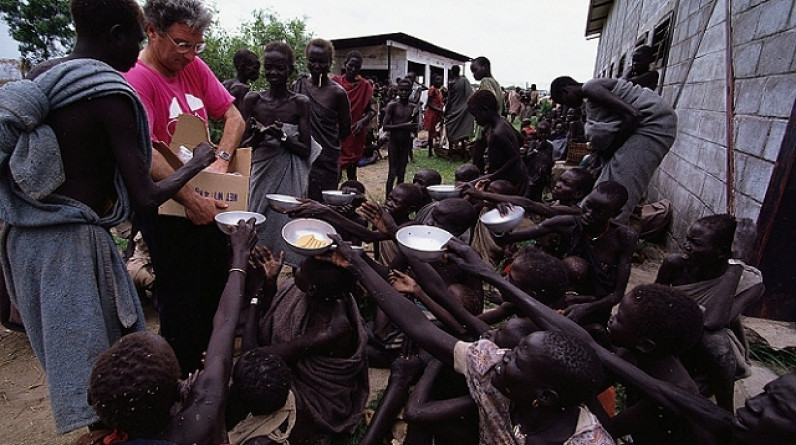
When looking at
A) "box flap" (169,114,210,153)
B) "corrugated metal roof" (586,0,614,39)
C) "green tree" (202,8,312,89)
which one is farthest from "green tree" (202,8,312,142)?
"corrugated metal roof" (586,0,614,39)

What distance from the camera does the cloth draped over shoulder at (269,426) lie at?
1551 mm

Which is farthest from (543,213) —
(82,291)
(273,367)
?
(82,291)

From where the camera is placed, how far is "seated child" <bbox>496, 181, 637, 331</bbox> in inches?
101

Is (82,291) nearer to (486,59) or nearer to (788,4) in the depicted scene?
(788,4)

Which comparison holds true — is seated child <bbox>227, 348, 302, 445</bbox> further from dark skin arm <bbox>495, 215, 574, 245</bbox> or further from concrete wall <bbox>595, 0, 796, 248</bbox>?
concrete wall <bbox>595, 0, 796, 248</bbox>

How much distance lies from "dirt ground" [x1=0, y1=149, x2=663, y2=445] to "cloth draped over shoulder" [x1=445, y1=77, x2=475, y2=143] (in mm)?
6838

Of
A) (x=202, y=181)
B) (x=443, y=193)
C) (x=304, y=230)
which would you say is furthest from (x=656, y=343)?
(x=202, y=181)

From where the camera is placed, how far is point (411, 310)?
166 cm

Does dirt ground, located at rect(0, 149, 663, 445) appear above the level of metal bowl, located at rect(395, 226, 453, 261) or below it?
below

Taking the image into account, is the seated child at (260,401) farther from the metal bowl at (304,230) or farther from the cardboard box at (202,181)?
the cardboard box at (202,181)

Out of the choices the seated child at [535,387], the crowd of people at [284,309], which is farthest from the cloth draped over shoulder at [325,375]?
the seated child at [535,387]

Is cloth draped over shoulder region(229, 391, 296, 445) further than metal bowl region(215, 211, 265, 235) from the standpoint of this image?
No

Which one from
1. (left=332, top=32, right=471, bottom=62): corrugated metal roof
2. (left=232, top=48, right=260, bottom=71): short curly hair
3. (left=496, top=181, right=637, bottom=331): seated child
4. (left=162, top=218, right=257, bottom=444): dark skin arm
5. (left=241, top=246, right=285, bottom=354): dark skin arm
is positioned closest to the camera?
(left=162, top=218, right=257, bottom=444): dark skin arm

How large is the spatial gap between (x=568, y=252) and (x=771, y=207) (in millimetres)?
1463
